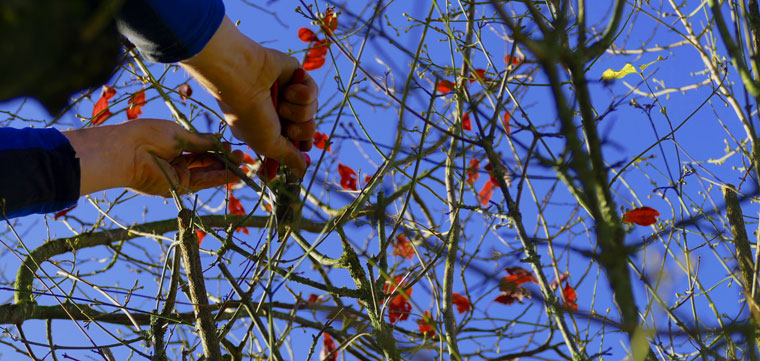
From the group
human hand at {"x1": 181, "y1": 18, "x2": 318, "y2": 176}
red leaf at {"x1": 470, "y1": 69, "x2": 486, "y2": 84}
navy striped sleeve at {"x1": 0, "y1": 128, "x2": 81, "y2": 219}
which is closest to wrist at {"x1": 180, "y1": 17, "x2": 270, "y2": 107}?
human hand at {"x1": 181, "y1": 18, "x2": 318, "y2": 176}

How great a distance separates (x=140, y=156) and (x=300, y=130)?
1.12 feet

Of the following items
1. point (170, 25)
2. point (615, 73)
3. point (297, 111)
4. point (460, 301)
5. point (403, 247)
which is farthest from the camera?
→ point (403, 247)

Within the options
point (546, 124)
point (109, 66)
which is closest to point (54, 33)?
point (109, 66)

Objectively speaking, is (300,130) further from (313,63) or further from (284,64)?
(313,63)

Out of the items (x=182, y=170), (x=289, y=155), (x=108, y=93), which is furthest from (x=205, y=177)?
(x=108, y=93)

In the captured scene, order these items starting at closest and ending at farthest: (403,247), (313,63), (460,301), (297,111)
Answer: (297,111) → (460,301) → (313,63) → (403,247)

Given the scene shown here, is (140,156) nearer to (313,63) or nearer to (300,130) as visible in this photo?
(300,130)

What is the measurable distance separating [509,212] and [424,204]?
0.88m

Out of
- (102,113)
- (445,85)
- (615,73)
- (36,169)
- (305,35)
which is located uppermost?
(305,35)

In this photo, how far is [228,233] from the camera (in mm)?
1100

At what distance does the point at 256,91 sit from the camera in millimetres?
1298

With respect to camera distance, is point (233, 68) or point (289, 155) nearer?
point (233, 68)

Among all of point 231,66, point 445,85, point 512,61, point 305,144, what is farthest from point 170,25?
point 445,85

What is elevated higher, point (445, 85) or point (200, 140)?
point (445, 85)
